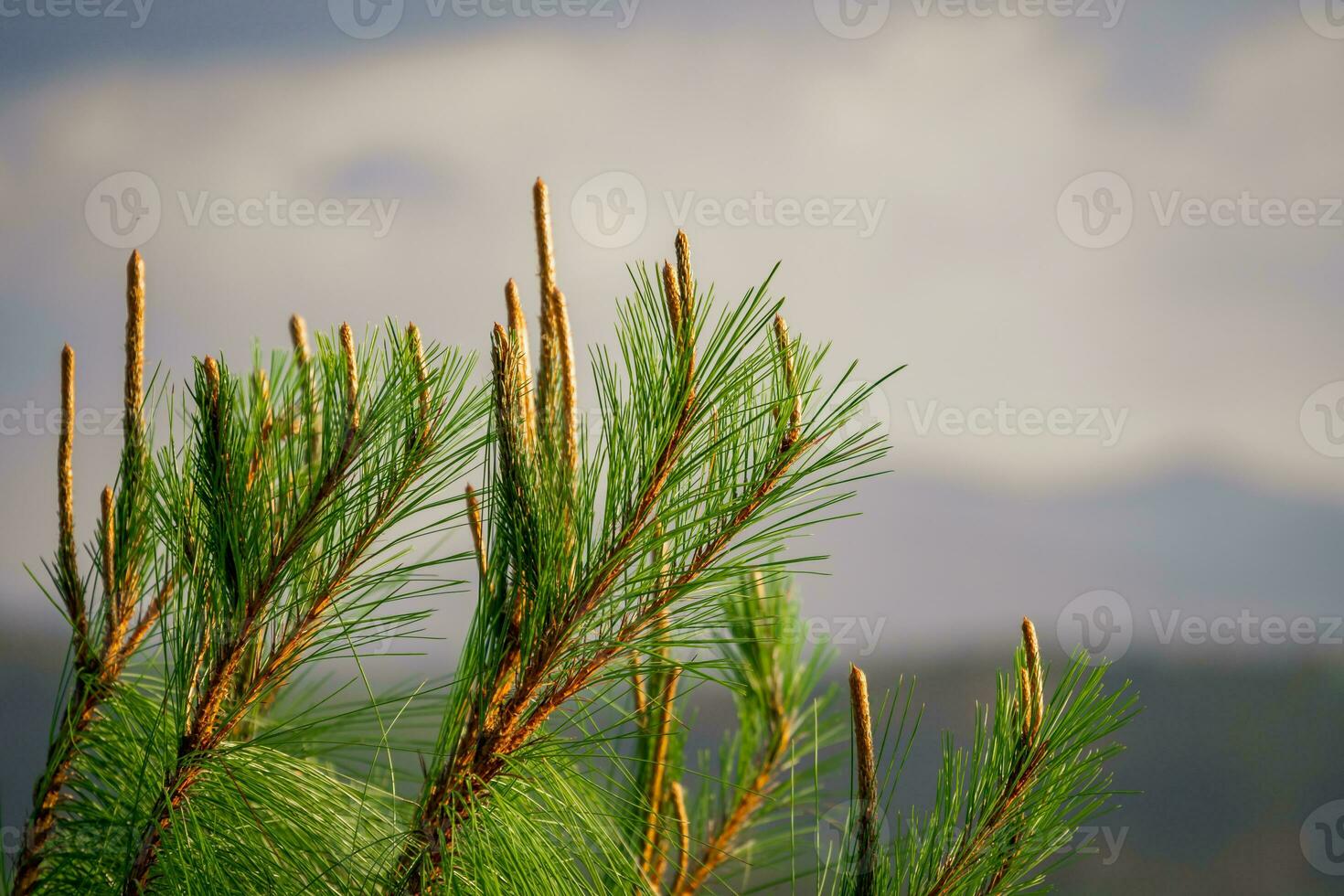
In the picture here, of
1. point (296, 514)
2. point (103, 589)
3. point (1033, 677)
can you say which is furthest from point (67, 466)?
point (1033, 677)

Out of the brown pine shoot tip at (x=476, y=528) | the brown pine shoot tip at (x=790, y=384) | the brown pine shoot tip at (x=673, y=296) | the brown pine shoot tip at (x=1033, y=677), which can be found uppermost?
the brown pine shoot tip at (x=673, y=296)

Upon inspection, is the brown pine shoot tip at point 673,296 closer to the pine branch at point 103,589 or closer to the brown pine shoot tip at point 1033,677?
the brown pine shoot tip at point 1033,677

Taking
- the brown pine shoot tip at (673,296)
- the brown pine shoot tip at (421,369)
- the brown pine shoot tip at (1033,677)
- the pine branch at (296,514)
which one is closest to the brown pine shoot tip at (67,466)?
the pine branch at (296,514)

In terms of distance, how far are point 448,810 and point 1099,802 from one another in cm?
39

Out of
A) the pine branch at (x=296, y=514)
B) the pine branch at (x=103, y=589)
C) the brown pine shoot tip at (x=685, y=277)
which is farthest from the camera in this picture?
the pine branch at (x=103, y=589)

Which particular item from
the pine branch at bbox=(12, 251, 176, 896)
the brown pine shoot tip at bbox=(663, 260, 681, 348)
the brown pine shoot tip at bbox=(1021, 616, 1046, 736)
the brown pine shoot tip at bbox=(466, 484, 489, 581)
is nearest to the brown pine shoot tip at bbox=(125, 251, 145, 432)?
the pine branch at bbox=(12, 251, 176, 896)

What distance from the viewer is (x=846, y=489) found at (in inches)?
23.4

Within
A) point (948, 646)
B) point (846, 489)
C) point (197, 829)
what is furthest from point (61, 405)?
point (948, 646)

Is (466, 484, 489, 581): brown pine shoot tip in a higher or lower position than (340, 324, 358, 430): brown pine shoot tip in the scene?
lower

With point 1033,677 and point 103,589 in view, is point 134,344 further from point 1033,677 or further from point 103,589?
point 1033,677

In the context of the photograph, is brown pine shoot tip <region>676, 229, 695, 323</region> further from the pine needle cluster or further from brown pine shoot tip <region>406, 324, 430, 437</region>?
brown pine shoot tip <region>406, 324, 430, 437</region>

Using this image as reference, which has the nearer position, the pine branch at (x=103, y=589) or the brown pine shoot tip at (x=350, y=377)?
the brown pine shoot tip at (x=350, y=377)

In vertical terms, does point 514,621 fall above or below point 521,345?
below

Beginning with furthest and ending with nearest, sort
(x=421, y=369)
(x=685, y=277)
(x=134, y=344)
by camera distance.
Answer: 1. (x=134, y=344)
2. (x=421, y=369)
3. (x=685, y=277)
